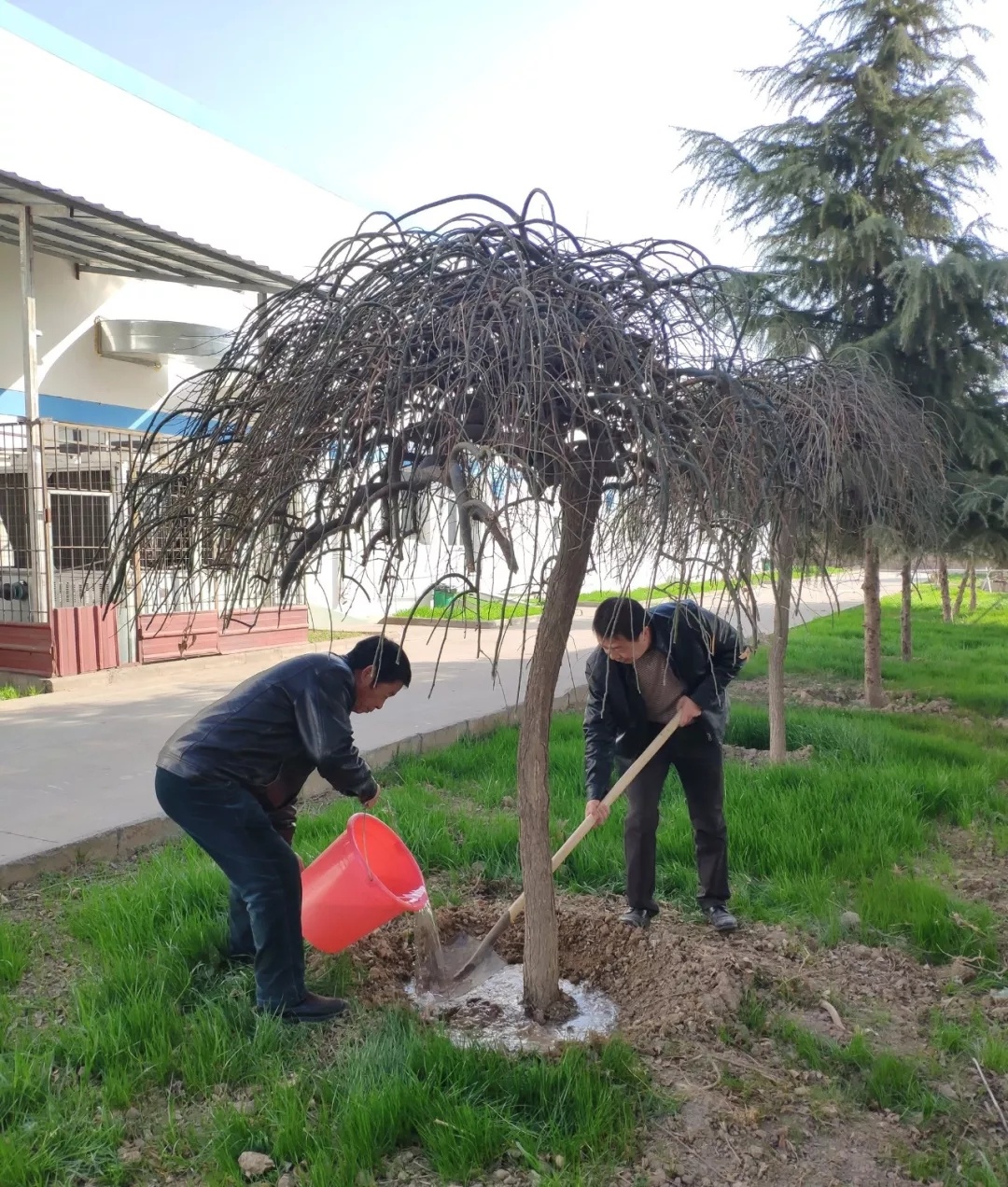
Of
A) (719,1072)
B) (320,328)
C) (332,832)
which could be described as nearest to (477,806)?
(332,832)

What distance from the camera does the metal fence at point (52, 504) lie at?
9.56m

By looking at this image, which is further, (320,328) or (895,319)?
(895,319)

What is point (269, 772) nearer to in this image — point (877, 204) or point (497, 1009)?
point (497, 1009)

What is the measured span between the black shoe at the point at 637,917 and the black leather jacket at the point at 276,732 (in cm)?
133

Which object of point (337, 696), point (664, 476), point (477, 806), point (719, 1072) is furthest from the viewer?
point (477, 806)

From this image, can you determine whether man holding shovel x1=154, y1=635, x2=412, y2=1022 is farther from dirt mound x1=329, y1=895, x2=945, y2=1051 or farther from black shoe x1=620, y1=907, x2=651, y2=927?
black shoe x1=620, y1=907, x2=651, y2=927

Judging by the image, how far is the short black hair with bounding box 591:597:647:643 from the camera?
344 cm

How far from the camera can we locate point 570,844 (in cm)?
362

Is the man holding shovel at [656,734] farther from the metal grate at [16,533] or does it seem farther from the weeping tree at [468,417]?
the metal grate at [16,533]

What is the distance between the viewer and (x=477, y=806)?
557 centimetres

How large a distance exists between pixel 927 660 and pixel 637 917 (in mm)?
8832

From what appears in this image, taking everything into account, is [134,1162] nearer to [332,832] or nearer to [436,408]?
[436,408]

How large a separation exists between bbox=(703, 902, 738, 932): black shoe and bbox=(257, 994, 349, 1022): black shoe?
1566mm

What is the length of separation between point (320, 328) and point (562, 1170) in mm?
2244
